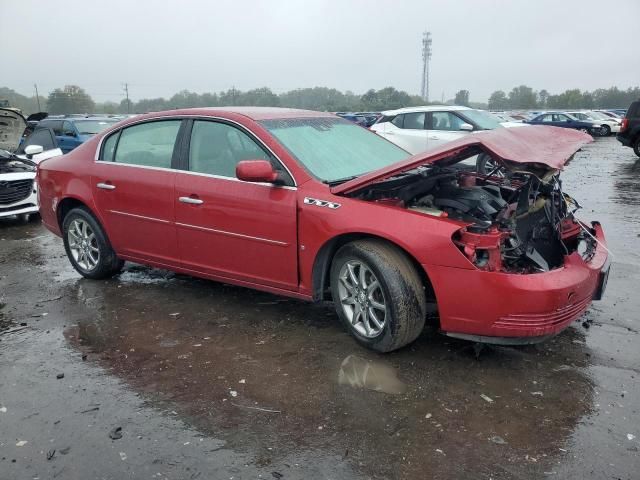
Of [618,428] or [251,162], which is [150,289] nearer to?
[251,162]

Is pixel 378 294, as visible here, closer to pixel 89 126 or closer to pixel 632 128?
pixel 89 126

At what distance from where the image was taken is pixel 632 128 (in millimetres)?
16562

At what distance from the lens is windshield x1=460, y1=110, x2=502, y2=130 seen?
41.4ft

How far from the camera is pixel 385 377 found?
11.3 ft

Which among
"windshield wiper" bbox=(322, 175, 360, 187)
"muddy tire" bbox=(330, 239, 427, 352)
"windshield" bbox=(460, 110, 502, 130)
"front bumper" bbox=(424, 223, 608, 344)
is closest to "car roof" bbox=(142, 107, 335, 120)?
"windshield wiper" bbox=(322, 175, 360, 187)

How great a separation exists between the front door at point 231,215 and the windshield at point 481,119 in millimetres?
9373

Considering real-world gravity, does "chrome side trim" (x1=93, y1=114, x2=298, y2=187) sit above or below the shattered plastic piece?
above

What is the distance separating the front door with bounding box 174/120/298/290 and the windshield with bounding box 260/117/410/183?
0.76ft

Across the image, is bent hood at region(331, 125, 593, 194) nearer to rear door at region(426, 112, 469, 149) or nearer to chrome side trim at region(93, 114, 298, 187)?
chrome side trim at region(93, 114, 298, 187)

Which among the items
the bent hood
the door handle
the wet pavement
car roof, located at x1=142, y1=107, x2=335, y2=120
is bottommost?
the wet pavement

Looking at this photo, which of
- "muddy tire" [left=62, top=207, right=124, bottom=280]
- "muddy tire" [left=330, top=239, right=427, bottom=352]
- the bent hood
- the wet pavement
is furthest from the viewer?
"muddy tire" [left=62, top=207, right=124, bottom=280]

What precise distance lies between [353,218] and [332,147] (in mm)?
1009

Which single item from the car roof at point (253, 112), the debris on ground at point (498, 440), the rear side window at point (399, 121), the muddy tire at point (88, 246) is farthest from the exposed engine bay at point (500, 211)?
the rear side window at point (399, 121)

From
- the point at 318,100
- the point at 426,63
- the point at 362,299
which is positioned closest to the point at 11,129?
the point at 362,299
